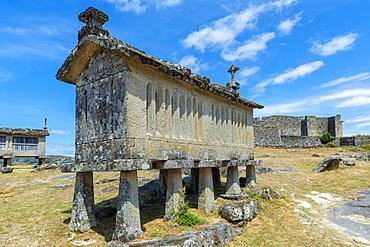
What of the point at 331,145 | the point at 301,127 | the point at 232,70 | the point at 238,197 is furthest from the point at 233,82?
the point at 301,127

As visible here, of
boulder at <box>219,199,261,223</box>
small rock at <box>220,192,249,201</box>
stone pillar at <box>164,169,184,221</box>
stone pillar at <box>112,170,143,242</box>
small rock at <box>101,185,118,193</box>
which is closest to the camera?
stone pillar at <box>112,170,143,242</box>

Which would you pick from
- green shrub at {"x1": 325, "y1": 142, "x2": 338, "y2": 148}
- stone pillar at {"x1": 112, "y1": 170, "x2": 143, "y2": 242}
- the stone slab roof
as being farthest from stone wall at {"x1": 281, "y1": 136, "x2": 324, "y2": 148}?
stone pillar at {"x1": 112, "y1": 170, "x2": 143, "y2": 242}

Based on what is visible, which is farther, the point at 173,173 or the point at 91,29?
the point at 173,173

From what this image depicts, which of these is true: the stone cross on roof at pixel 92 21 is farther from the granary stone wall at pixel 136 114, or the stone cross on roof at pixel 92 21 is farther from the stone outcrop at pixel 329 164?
the stone outcrop at pixel 329 164

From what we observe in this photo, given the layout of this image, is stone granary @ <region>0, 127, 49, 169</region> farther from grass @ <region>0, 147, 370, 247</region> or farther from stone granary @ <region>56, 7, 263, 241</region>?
stone granary @ <region>56, 7, 263, 241</region>

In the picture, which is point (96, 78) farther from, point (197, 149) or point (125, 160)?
point (197, 149)

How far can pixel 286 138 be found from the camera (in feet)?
136

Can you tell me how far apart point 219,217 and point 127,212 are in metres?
4.10

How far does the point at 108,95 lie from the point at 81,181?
10.2ft

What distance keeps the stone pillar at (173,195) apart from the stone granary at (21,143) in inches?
1000

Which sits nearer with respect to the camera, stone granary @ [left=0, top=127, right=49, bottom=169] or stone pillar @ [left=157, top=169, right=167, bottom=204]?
stone pillar @ [left=157, top=169, right=167, bottom=204]

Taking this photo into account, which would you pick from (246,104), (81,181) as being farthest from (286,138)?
(81,181)

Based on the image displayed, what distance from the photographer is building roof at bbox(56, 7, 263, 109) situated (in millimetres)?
7289

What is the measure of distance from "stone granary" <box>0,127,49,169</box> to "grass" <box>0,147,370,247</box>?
1165 cm
